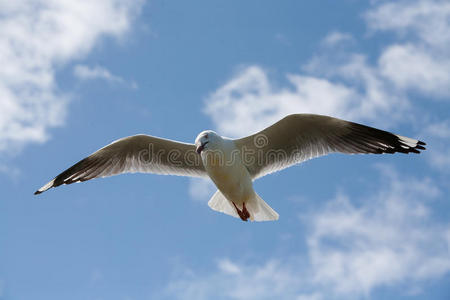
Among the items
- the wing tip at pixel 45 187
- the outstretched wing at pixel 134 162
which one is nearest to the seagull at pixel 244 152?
the outstretched wing at pixel 134 162

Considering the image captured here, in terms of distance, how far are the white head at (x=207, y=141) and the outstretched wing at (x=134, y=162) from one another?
3.11 ft

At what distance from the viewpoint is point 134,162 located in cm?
917

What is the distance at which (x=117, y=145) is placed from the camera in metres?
A: 9.02

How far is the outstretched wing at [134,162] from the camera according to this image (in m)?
9.00

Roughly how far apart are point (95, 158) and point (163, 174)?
97 cm

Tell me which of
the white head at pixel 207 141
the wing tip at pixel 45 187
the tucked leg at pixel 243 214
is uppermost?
the wing tip at pixel 45 187

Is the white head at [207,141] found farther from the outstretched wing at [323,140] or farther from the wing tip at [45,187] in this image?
the wing tip at [45,187]

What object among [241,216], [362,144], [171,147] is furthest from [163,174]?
[362,144]

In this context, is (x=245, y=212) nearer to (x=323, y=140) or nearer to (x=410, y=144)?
(x=323, y=140)

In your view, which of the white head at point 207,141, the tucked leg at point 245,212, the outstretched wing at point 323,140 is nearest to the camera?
the white head at point 207,141

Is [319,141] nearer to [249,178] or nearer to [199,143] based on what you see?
[249,178]

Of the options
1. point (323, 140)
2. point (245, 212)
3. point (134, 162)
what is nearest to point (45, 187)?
point (134, 162)

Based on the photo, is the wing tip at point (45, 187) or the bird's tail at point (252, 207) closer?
the bird's tail at point (252, 207)

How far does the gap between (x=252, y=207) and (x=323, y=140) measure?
1.28 m
